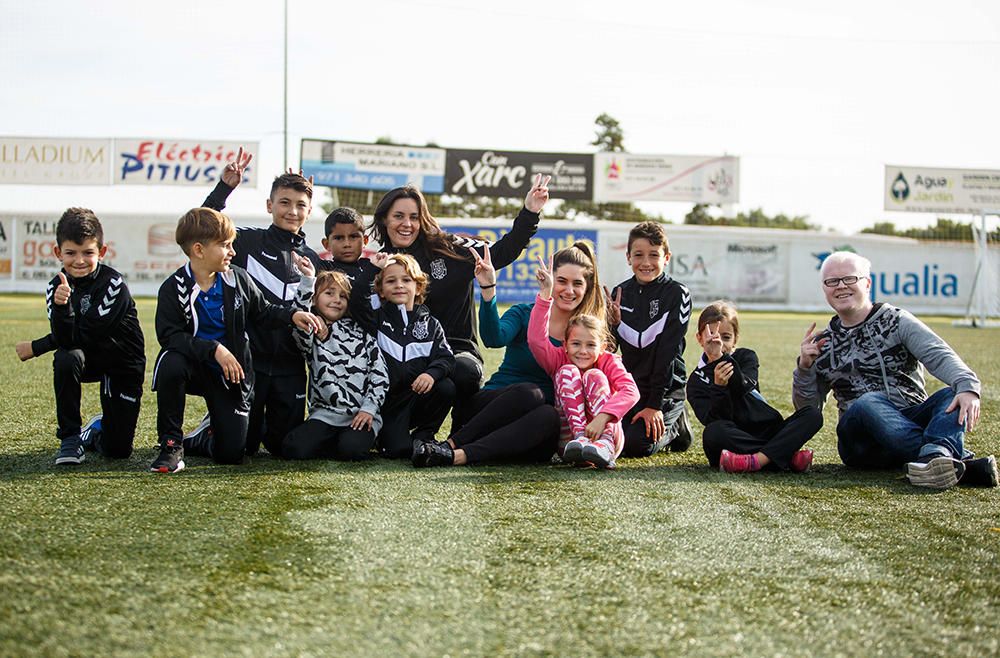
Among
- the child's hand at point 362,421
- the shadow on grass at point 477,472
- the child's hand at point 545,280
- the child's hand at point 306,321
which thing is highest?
the child's hand at point 545,280

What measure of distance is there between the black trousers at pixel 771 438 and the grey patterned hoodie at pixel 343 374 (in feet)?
4.73

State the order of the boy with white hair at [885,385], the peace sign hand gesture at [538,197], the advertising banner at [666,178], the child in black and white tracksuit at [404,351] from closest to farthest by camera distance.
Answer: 1. the boy with white hair at [885,385]
2. the child in black and white tracksuit at [404,351]
3. the peace sign hand gesture at [538,197]
4. the advertising banner at [666,178]

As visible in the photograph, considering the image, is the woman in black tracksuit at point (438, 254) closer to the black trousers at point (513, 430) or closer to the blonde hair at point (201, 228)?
the black trousers at point (513, 430)

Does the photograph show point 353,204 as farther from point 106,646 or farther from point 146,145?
point 106,646

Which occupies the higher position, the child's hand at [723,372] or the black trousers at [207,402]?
the child's hand at [723,372]

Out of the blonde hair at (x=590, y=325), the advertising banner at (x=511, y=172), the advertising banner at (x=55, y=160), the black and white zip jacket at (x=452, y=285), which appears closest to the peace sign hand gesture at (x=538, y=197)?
the black and white zip jacket at (x=452, y=285)

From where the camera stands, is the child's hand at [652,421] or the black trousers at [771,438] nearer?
the black trousers at [771,438]

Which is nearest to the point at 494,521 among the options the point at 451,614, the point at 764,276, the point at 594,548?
the point at 594,548

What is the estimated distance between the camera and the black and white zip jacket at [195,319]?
3.86m

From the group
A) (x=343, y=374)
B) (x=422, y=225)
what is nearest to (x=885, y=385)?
(x=422, y=225)

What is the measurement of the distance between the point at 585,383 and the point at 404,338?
0.84m

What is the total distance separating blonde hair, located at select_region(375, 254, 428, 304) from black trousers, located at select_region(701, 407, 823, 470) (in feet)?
4.67

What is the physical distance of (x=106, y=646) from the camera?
1.84 metres

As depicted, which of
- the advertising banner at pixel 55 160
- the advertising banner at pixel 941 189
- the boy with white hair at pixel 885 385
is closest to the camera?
the boy with white hair at pixel 885 385
